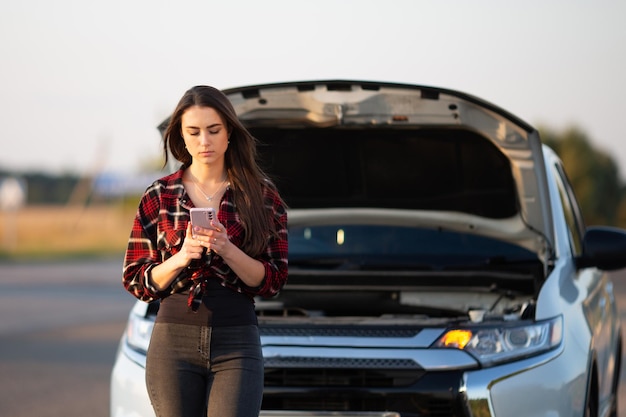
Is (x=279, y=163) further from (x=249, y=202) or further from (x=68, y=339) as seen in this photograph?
(x=68, y=339)

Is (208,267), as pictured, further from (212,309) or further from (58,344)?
(58,344)

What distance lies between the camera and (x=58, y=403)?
854 centimetres

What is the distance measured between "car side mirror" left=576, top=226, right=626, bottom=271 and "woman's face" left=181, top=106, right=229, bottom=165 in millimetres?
2772

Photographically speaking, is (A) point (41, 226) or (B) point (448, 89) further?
(A) point (41, 226)

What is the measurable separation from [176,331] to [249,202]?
0.44 m

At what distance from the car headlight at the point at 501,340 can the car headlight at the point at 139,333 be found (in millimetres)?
1220

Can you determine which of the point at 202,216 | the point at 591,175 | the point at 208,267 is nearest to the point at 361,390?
the point at 208,267

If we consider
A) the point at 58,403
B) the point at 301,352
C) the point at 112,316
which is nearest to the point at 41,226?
the point at 112,316

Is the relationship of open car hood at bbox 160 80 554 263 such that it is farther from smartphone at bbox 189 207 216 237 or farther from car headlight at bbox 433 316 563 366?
smartphone at bbox 189 207 216 237

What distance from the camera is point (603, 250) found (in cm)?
586

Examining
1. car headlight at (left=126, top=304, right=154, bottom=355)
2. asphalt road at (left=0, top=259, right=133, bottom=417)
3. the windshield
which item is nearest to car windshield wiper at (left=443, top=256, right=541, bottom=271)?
the windshield

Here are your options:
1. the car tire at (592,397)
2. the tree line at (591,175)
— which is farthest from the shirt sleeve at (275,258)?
the tree line at (591,175)

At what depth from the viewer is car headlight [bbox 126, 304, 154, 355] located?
5133mm

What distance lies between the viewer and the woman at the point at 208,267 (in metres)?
3.54
